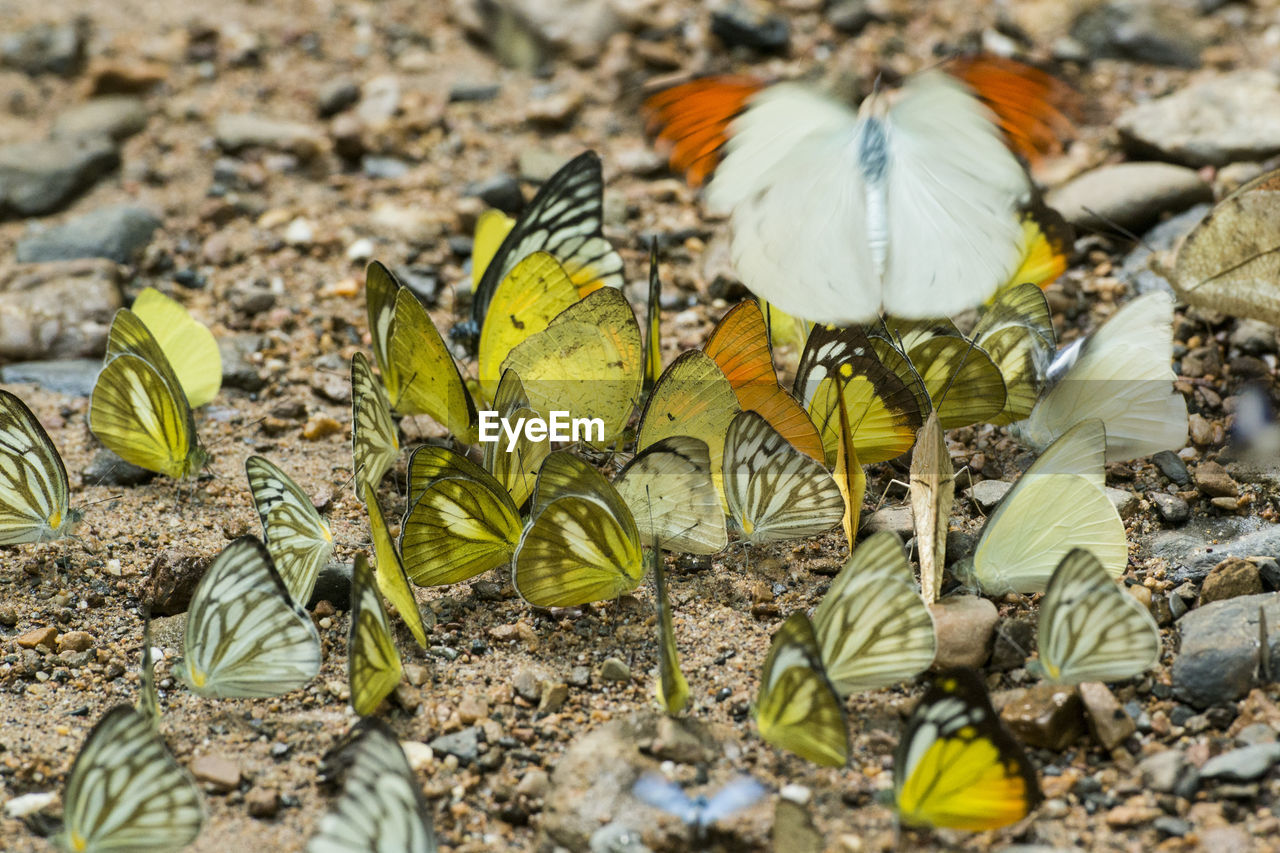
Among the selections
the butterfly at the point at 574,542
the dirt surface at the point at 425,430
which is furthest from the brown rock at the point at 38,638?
the butterfly at the point at 574,542

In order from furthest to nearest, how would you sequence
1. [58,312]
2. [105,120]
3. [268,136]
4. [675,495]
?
[105,120]
[268,136]
[58,312]
[675,495]

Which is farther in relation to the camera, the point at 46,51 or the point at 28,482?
the point at 46,51

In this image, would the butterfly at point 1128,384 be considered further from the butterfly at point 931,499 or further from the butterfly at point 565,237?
the butterfly at point 565,237

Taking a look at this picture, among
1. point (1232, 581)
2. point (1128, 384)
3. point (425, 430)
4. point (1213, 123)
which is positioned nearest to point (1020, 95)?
point (1128, 384)

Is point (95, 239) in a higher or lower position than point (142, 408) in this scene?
higher

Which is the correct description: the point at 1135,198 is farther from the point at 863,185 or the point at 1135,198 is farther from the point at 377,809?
the point at 377,809

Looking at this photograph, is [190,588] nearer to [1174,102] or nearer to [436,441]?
[436,441]

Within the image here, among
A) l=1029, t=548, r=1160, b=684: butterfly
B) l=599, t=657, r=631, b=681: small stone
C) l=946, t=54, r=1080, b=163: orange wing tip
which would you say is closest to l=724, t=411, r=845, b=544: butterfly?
l=599, t=657, r=631, b=681: small stone

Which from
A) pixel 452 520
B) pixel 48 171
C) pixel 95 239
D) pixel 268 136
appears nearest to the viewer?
pixel 452 520
